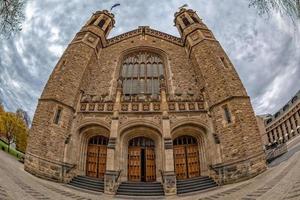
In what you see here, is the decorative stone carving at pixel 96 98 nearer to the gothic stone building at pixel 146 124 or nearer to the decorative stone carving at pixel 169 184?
the gothic stone building at pixel 146 124

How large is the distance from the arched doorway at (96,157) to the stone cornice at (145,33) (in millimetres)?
11143

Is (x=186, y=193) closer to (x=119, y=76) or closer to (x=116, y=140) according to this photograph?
(x=116, y=140)

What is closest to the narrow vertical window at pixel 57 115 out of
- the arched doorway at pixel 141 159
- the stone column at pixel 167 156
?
the arched doorway at pixel 141 159

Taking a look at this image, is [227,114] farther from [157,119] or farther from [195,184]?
[195,184]

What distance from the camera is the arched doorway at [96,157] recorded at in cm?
1562

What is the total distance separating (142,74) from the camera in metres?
21.5

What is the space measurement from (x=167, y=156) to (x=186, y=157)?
292cm

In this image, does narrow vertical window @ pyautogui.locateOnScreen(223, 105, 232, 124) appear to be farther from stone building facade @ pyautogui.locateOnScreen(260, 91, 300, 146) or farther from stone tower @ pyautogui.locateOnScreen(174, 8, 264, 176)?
stone building facade @ pyautogui.locateOnScreen(260, 91, 300, 146)

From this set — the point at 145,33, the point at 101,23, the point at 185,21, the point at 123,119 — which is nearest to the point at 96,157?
the point at 123,119

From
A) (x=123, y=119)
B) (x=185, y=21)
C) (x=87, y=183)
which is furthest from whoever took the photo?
(x=185, y=21)

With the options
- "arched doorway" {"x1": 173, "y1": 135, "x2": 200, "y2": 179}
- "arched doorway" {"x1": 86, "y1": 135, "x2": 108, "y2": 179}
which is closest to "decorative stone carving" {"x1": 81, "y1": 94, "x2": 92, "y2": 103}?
"arched doorway" {"x1": 86, "y1": 135, "x2": 108, "y2": 179}

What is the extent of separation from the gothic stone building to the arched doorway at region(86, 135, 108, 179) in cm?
7

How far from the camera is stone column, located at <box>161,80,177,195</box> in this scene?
12.4 m

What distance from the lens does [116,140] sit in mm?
14672
